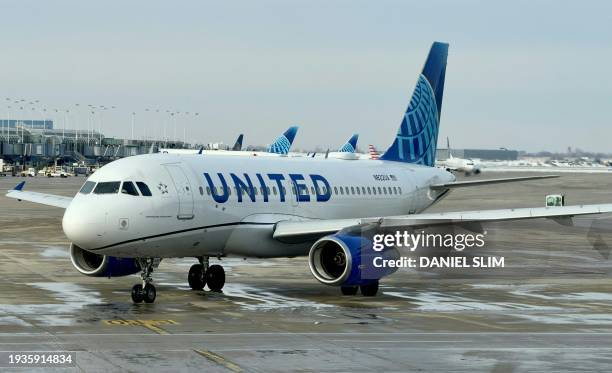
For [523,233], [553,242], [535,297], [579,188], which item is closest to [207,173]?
[535,297]

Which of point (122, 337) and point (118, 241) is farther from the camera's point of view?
point (118, 241)

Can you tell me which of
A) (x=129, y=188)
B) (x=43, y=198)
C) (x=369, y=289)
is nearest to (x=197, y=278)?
(x=129, y=188)

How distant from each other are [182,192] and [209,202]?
122 cm

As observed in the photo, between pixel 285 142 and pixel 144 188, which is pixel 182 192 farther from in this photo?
pixel 285 142

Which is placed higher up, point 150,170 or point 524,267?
point 150,170

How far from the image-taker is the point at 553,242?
6084cm

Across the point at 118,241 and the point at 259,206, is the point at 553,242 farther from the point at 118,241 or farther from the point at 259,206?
the point at 118,241

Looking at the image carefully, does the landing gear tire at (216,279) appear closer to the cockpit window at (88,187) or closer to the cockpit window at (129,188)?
the cockpit window at (129,188)

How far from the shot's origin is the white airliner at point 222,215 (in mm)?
32375

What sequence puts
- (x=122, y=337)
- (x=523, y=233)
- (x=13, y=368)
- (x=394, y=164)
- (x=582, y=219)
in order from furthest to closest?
(x=582, y=219) < (x=523, y=233) < (x=394, y=164) < (x=122, y=337) < (x=13, y=368)

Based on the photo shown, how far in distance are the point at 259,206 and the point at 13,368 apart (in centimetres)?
1615

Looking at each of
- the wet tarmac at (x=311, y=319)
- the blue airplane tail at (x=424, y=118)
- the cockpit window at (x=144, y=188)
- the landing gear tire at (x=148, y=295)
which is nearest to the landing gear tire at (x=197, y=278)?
the wet tarmac at (x=311, y=319)

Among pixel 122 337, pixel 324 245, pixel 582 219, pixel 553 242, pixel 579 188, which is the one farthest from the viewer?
pixel 579 188

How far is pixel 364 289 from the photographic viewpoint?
35312 millimetres
